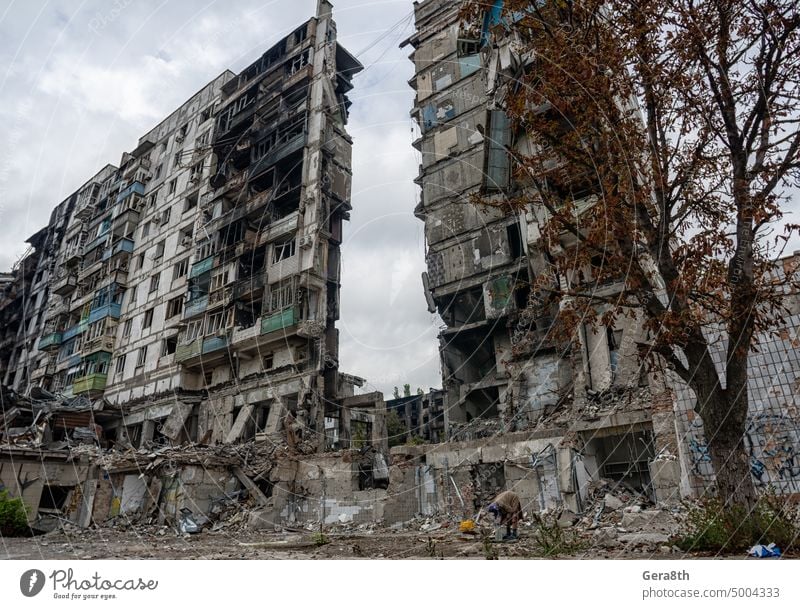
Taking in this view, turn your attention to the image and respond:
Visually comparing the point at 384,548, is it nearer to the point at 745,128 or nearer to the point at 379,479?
the point at 745,128

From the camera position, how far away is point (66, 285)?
3856 centimetres

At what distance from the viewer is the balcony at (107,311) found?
3362 centimetres

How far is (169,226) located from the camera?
3409 cm

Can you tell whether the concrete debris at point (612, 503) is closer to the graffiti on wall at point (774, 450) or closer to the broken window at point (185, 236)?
the graffiti on wall at point (774, 450)

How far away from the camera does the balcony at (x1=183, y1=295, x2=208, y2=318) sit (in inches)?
1109

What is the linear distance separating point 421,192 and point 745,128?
74.0ft

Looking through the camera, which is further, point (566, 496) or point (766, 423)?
point (566, 496)

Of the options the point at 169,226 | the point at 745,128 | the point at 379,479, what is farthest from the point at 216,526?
the point at 169,226

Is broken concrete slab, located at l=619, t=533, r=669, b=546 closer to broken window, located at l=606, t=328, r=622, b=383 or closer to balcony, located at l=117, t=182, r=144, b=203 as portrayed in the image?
broken window, located at l=606, t=328, r=622, b=383

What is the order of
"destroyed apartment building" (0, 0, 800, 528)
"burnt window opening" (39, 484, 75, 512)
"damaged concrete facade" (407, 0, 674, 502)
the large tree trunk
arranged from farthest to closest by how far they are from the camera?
"burnt window opening" (39, 484, 75, 512) < "damaged concrete facade" (407, 0, 674, 502) < "destroyed apartment building" (0, 0, 800, 528) < the large tree trunk

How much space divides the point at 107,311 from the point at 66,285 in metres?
7.98

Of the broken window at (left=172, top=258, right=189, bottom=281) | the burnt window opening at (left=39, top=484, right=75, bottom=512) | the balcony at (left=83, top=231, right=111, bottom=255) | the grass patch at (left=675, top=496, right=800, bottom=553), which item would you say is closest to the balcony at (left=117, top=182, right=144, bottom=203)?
the balcony at (left=83, top=231, right=111, bottom=255)

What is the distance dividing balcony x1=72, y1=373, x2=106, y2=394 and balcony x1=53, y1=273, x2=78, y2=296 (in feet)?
32.9

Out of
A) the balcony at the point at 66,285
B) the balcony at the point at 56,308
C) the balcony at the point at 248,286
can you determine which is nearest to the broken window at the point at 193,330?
the balcony at the point at 248,286
